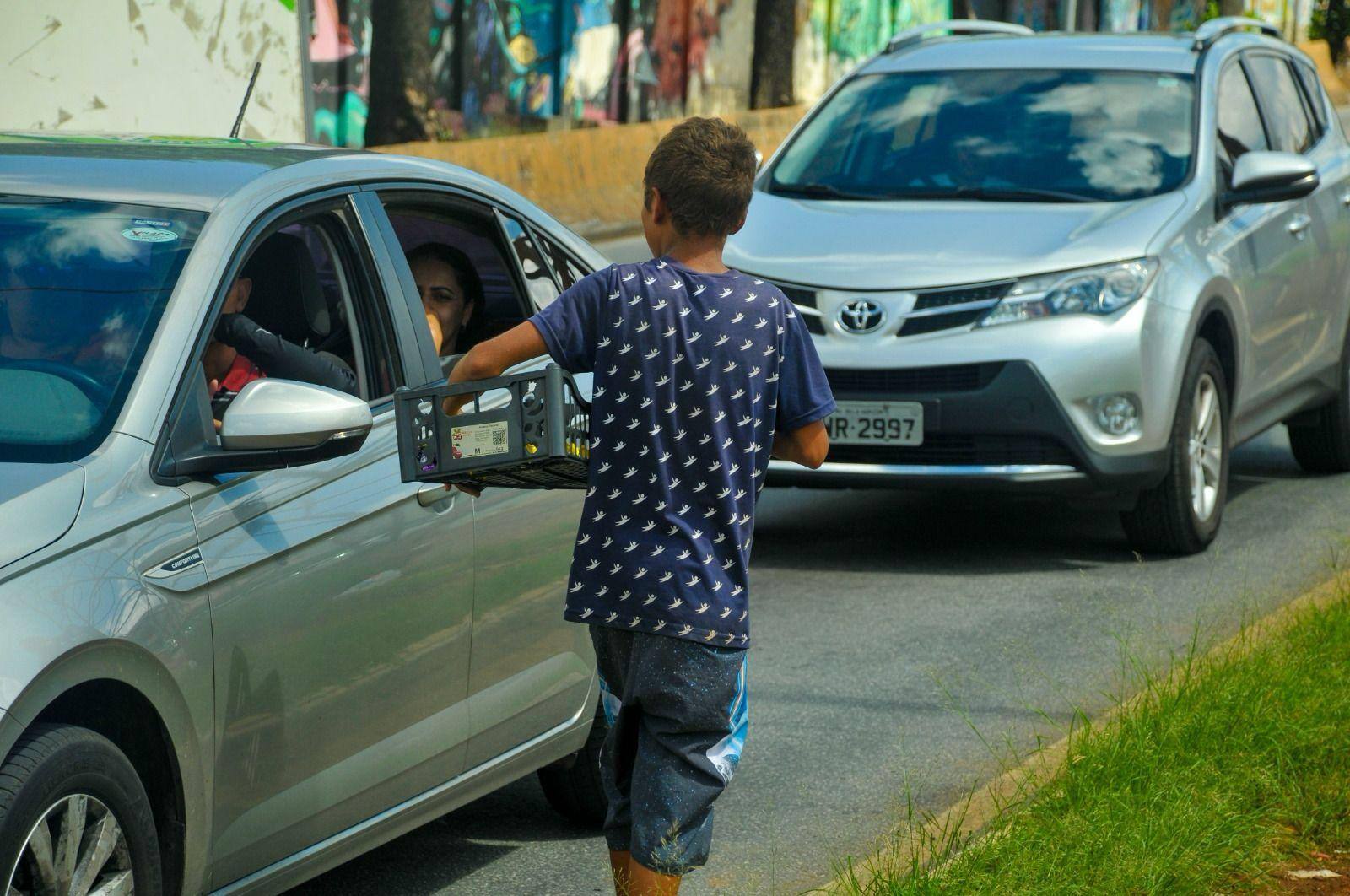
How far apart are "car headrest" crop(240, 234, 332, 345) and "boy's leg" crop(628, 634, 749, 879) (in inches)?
48.3

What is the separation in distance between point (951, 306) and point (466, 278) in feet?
10.7

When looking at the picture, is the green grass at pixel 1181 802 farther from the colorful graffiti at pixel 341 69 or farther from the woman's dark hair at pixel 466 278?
the colorful graffiti at pixel 341 69

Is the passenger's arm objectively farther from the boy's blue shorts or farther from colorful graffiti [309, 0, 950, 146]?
colorful graffiti [309, 0, 950, 146]

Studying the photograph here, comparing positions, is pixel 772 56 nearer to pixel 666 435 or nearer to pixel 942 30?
pixel 942 30

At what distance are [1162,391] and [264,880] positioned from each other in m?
4.82

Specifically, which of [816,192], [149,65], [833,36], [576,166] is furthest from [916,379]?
[833,36]

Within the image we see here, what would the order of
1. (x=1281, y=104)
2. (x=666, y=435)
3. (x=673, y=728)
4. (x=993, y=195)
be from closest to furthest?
(x=666, y=435) → (x=673, y=728) → (x=993, y=195) → (x=1281, y=104)

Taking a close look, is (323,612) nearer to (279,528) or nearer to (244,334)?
(279,528)

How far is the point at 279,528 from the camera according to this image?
3.59m

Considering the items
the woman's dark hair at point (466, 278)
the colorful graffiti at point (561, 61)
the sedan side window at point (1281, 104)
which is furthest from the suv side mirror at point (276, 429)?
the colorful graffiti at point (561, 61)

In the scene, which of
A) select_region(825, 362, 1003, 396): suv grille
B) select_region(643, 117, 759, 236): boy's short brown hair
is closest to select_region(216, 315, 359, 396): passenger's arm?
select_region(643, 117, 759, 236): boy's short brown hair

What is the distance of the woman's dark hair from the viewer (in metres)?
4.49

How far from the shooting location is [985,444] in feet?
24.4

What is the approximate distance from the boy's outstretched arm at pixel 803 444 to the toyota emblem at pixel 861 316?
410 cm
